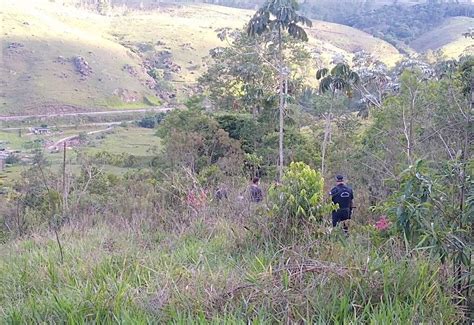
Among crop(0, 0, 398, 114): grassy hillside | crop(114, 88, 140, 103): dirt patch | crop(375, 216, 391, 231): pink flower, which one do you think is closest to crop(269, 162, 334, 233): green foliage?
crop(375, 216, 391, 231): pink flower

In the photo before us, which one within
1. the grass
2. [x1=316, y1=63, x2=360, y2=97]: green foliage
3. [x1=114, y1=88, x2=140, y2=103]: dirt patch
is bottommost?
the grass

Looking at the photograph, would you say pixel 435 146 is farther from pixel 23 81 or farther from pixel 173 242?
pixel 23 81

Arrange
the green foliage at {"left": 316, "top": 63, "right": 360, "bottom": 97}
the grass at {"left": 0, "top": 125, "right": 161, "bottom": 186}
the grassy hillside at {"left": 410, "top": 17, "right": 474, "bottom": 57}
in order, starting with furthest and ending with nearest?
the grassy hillside at {"left": 410, "top": 17, "right": 474, "bottom": 57}, the grass at {"left": 0, "top": 125, "right": 161, "bottom": 186}, the green foliage at {"left": 316, "top": 63, "right": 360, "bottom": 97}

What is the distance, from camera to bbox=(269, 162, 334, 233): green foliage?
4.60 m

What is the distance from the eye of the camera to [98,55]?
7375cm

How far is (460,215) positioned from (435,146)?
863cm

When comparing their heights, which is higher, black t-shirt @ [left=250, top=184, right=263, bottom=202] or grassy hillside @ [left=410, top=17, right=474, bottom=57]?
grassy hillside @ [left=410, top=17, right=474, bottom=57]

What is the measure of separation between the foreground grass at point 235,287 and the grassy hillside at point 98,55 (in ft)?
157

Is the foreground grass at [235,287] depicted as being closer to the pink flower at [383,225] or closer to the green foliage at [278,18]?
the pink flower at [383,225]

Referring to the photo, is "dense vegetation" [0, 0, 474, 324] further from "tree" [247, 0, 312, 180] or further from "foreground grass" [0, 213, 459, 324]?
"tree" [247, 0, 312, 180]

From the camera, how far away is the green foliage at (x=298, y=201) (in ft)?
15.1

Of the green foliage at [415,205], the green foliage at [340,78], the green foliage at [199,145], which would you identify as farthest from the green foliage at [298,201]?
the green foliage at [340,78]

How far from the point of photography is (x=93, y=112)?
61.7m

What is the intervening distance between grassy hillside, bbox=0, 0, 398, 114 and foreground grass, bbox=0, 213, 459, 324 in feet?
157
